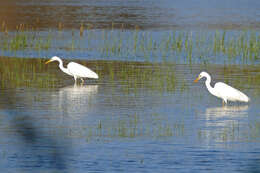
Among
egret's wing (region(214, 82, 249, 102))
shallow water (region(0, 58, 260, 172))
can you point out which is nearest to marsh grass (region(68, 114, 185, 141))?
shallow water (region(0, 58, 260, 172))

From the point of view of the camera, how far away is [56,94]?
1920 centimetres

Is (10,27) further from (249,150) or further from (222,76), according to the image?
(249,150)

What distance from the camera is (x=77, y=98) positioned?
1873 cm

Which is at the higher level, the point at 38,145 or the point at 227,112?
the point at 227,112

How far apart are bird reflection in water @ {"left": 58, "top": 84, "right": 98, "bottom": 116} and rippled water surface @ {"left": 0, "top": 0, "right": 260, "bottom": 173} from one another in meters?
0.03

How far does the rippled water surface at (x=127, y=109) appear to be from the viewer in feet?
40.3

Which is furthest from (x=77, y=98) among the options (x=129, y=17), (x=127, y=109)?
(x=129, y=17)

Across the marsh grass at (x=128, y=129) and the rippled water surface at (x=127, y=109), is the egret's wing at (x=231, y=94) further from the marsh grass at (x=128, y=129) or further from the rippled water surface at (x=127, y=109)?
the marsh grass at (x=128, y=129)

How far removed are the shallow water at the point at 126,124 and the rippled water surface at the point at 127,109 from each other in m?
0.02

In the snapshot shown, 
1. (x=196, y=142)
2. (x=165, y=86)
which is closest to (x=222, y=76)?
(x=165, y=86)

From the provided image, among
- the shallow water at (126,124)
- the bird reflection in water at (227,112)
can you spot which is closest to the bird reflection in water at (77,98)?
the shallow water at (126,124)

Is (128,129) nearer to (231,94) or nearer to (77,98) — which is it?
(231,94)

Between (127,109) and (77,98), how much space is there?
2.25m

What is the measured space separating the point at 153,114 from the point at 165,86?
4.09 m
